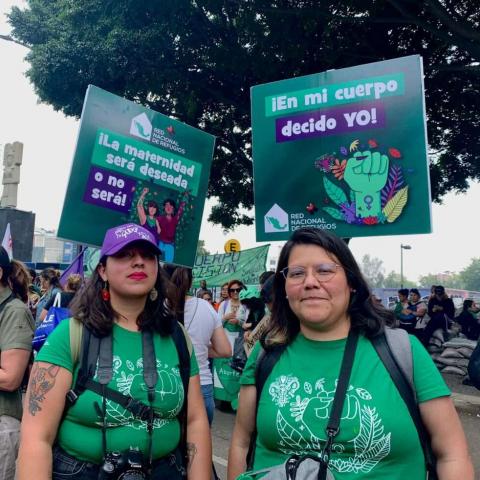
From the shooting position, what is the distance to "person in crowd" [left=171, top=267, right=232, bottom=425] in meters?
3.87

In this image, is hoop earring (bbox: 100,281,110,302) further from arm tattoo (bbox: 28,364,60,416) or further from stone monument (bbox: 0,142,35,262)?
stone monument (bbox: 0,142,35,262)

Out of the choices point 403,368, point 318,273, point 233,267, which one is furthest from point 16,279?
point 233,267

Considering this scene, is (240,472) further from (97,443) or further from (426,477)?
(426,477)

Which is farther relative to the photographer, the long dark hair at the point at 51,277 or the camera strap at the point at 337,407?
the long dark hair at the point at 51,277

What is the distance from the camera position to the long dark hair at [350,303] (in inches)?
74.1

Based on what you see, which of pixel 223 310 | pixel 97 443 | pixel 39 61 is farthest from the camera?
pixel 39 61

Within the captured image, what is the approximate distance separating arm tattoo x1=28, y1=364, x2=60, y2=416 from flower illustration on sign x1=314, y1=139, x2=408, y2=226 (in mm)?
A: 3850

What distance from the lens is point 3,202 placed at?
1647 cm

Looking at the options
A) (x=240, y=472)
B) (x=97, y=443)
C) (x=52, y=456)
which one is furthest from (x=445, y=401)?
(x=52, y=456)

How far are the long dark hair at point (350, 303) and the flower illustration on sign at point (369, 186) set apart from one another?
332 centimetres

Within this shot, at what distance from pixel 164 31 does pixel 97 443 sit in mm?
11346

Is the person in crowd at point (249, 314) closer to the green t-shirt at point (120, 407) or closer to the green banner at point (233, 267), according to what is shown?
the green t-shirt at point (120, 407)

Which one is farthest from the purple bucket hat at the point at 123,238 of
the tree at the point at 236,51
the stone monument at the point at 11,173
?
the stone monument at the point at 11,173

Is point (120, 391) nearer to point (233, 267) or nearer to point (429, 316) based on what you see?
point (429, 316)
